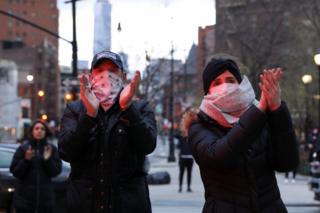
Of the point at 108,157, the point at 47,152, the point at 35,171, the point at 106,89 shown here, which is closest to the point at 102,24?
the point at 47,152

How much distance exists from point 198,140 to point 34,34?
169 m

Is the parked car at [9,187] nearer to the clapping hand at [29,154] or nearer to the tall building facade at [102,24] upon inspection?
the tall building facade at [102,24]

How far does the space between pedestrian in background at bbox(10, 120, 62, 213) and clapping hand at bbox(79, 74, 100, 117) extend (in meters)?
4.76

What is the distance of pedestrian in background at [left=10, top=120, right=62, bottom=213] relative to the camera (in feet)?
29.0

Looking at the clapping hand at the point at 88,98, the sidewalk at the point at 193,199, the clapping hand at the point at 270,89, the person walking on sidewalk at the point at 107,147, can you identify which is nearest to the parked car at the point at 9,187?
the sidewalk at the point at 193,199

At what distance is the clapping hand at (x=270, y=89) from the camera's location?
364 centimetres

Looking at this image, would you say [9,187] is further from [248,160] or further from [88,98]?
[248,160]

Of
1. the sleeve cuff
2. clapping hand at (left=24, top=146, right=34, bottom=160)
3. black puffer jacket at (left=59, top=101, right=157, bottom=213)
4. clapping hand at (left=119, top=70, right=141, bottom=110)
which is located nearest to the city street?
clapping hand at (left=24, top=146, right=34, bottom=160)

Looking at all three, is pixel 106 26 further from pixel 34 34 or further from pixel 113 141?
pixel 34 34

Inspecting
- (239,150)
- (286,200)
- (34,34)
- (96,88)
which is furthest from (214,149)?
(34,34)

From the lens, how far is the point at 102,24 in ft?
44.5

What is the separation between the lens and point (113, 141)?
14.1ft

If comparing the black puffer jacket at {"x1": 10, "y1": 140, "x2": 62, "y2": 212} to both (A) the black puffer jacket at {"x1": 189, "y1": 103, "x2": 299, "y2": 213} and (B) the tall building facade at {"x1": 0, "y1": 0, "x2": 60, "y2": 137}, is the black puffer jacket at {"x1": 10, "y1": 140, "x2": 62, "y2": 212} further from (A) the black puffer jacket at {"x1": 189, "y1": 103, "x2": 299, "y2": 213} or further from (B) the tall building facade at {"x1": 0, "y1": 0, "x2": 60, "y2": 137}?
(B) the tall building facade at {"x1": 0, "y1": 0, "x2": 60, "y2": 137}

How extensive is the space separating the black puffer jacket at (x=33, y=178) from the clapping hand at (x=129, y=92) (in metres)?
4.83
